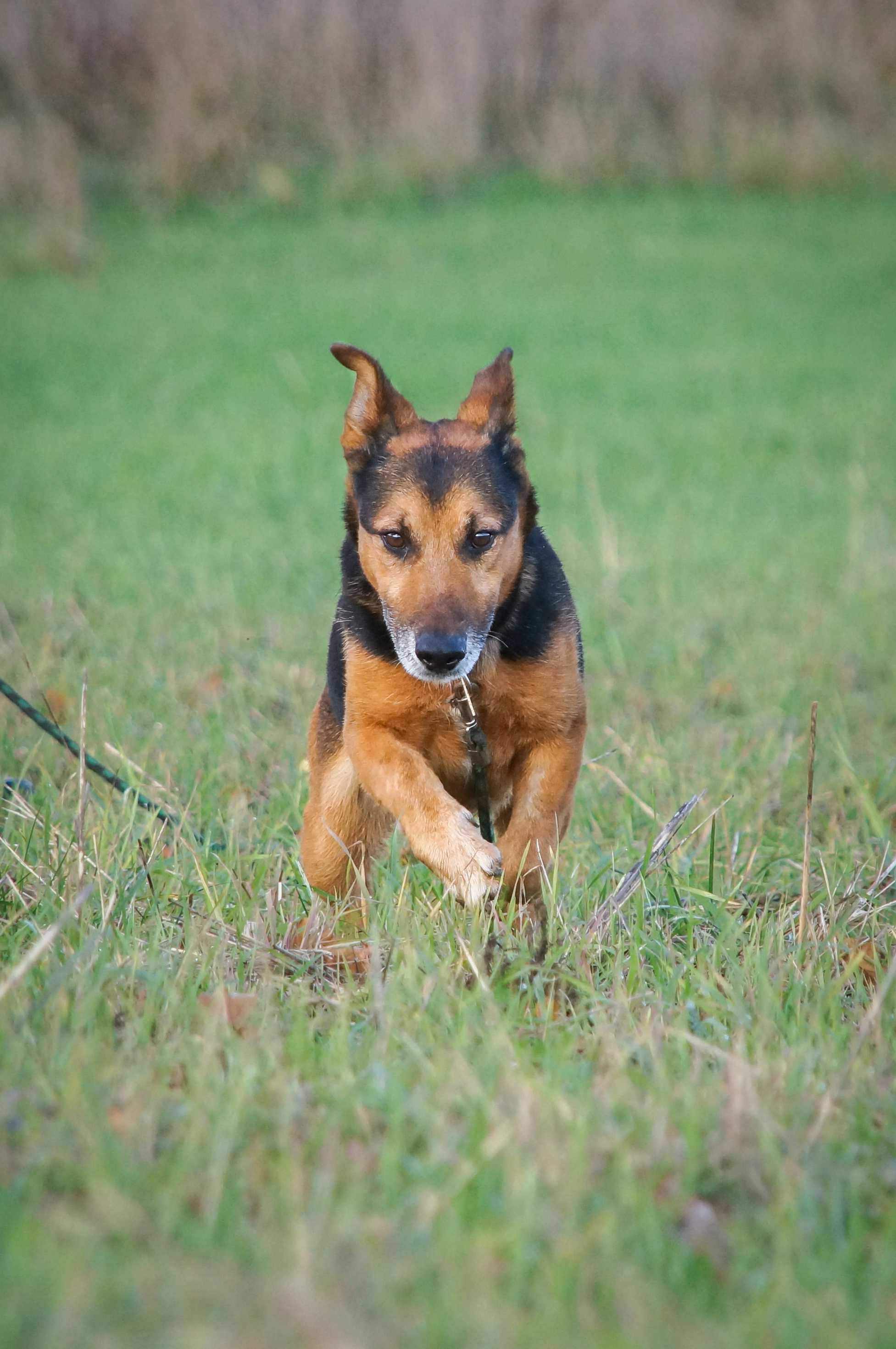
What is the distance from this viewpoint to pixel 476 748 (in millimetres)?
4332

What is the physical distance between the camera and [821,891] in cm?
419

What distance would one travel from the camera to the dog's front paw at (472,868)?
3916 millimetres

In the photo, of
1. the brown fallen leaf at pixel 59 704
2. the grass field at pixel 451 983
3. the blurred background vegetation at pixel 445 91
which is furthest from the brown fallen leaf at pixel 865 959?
the blurred background vegetation at pixel 445 91

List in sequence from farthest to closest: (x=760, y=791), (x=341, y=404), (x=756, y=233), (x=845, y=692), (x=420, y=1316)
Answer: (x=756, y=233), (x=341, y=404), (x=845, y=692), (x=760, y=791), (x=420, y=1316)

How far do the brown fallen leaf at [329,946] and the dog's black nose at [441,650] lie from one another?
0.78 meters

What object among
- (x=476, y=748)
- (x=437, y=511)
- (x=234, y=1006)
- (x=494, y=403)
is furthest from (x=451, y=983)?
(x=494, y=403)

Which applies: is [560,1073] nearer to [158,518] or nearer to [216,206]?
[158,518]

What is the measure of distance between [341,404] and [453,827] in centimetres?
1150

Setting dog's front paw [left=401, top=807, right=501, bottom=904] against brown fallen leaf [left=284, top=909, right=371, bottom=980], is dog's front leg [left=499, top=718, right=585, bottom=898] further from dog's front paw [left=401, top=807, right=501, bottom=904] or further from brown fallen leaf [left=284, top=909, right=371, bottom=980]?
brown fallen leaf [left=284, top=909, right=371, bottom=980]

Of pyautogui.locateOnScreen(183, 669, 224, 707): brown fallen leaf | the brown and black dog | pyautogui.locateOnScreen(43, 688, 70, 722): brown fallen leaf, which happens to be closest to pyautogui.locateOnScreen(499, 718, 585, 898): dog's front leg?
the brown and black dog

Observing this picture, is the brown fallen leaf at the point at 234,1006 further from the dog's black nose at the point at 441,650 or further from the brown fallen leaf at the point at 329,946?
the dog's black nose at the point at 441,650

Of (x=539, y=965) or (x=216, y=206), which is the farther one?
(x=216, y=206)

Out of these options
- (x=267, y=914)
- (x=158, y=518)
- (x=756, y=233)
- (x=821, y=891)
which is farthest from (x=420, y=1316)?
(x=756, y=233)

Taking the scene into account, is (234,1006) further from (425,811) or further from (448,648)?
(448,648)
